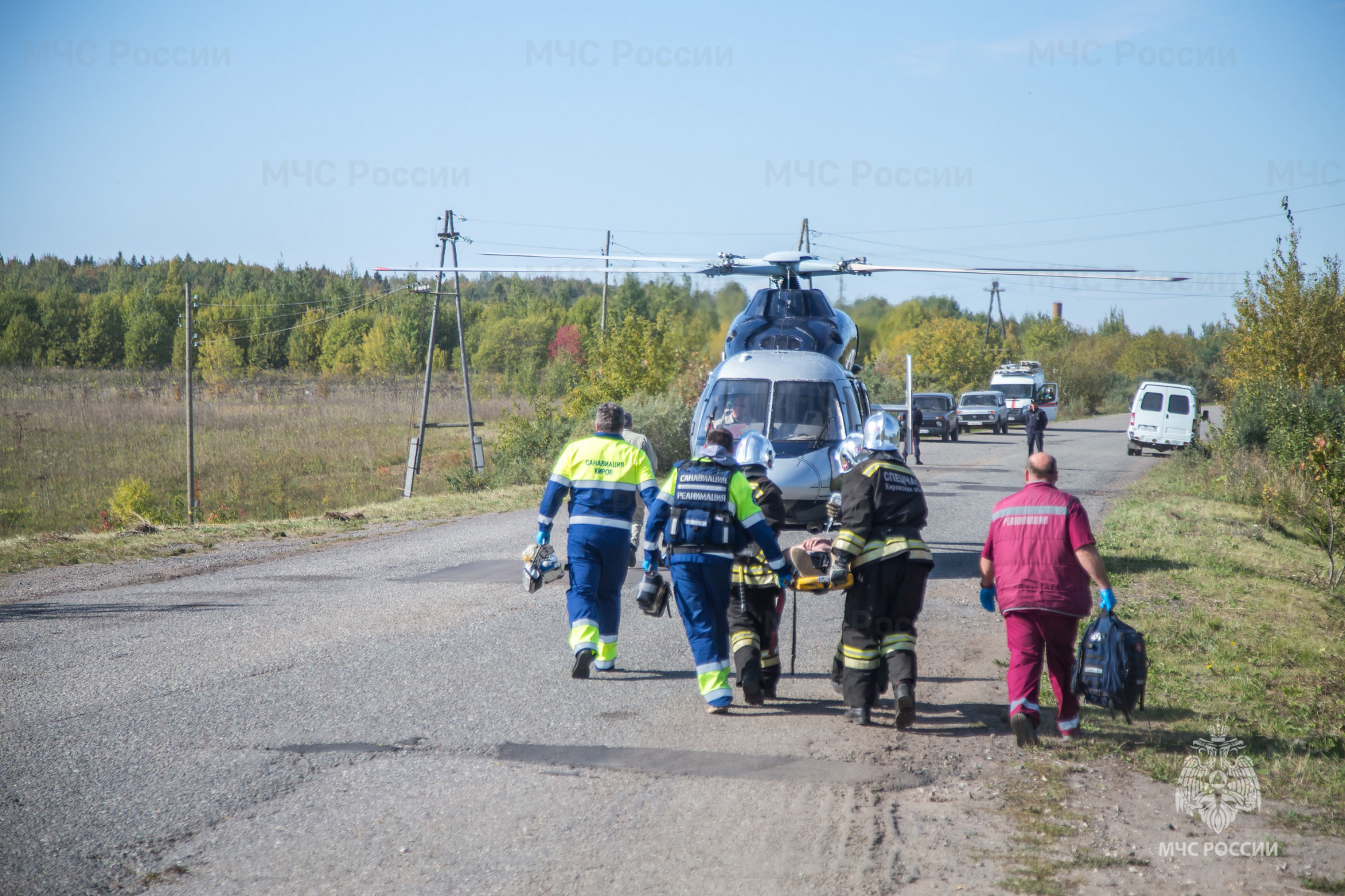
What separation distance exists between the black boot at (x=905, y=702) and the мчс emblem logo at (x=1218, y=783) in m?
1.50

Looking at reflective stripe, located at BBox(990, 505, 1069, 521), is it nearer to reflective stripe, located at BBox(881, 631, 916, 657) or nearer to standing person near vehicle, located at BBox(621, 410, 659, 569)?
reflective stripe, located at BBox(881, 631, 916, 657)

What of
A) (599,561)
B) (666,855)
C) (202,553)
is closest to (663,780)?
(666,855)

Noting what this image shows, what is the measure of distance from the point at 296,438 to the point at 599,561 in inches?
1208

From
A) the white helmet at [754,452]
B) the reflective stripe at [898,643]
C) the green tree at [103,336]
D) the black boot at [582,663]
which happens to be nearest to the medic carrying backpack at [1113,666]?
the reflective stripe at [898,643]

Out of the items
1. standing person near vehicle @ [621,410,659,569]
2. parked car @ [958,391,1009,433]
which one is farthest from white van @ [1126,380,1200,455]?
standing person near vehicle @ [621,410,659,569]

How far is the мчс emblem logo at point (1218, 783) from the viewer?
4699 millimetres

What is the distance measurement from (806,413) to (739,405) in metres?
0.85

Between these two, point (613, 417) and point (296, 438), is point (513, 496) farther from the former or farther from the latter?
point (296, 438)

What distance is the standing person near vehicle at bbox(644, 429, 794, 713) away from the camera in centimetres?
624

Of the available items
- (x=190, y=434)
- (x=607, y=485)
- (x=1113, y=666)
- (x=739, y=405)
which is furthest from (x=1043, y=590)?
(x=190, y=434)

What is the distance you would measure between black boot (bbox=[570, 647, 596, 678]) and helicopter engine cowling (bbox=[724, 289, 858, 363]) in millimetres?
6645

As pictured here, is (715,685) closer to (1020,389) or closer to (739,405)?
(739,405)

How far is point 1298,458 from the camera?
17.5m

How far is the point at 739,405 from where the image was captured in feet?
39.3
